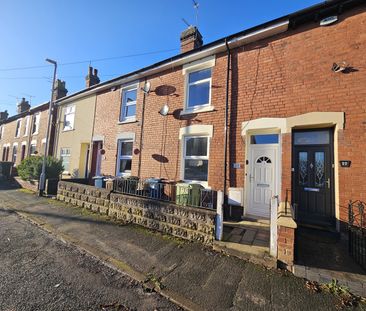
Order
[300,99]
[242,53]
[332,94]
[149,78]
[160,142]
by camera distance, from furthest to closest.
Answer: [149,78] < [160,142] < [242,53] < [300,99] < [332,94]

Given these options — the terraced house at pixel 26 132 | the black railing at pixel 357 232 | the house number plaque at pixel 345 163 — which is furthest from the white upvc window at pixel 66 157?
the black railing at pixel 357 232

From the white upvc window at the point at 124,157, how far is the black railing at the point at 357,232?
26.1ft

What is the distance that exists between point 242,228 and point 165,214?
208 cm

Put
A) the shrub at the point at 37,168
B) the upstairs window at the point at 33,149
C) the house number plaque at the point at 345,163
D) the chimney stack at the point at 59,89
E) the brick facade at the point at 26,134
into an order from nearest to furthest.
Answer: the house number plaque at the point at 345,163 → the shrub at the point at 37,168 → the chimney stack at the point at 59,89 → the brick facade at the point at 26,134 → the upstairs window at the point at 33,149

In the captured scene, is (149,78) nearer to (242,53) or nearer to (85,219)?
(242,53)

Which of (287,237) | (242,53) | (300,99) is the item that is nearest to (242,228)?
(287,237)

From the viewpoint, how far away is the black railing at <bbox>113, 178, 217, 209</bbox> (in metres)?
5.95

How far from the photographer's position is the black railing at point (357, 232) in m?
3.72

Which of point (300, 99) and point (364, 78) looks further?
point (300, 99)

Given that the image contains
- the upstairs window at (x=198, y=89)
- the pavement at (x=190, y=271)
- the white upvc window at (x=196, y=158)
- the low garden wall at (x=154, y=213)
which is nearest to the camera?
the pavement at (x=190, y=271)

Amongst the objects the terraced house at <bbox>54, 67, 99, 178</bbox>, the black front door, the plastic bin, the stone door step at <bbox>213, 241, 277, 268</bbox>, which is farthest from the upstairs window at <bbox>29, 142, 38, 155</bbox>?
the black front door

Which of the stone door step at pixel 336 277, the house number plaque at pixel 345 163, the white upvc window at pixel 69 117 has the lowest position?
the stone door step at pixel 336 277

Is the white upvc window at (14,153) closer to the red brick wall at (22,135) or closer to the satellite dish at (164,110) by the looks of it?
the red brick wall at (22,135)

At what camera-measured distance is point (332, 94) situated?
16.6ft
